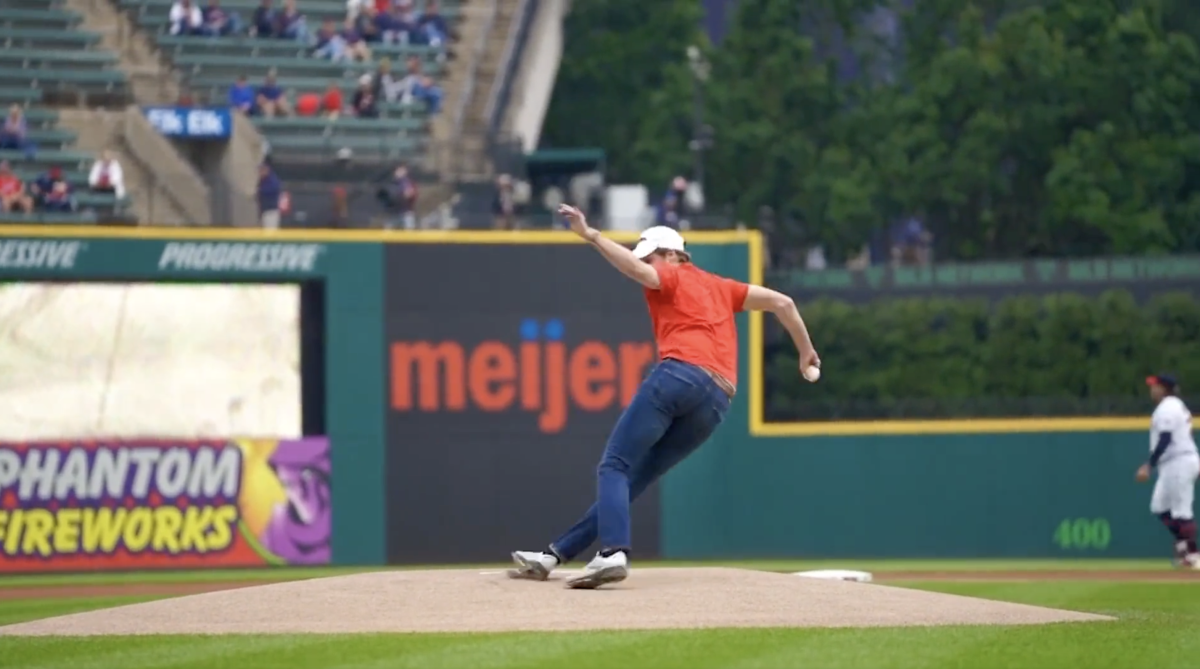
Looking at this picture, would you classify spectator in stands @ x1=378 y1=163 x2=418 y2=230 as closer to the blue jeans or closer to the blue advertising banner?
the blue advertising banner

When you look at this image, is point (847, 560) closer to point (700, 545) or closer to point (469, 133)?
point (700, 545)

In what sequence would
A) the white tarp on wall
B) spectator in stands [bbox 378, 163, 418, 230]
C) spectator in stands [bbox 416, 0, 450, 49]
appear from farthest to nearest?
1. spectator in stands [bbox 416, 0, 450, 49]
2. spectator in stands [bbox 378, 163, 418, 230]
3. the white tarp on wall

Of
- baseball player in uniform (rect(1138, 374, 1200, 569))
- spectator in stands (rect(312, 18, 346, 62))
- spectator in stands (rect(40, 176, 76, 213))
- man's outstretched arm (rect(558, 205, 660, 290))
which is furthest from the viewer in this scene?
spectator in stands (rect(312, 18, 346, 62))

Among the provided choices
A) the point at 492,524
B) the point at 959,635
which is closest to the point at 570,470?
the point at 492,524

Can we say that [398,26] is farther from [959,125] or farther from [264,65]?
[959,125]

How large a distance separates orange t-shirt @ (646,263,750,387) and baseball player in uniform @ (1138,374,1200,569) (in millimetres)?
9977

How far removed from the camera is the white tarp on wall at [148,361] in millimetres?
22875

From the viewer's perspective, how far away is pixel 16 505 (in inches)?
903

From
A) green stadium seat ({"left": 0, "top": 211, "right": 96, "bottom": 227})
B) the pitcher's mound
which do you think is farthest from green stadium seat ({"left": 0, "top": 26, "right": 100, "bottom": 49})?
the pitcher's mound

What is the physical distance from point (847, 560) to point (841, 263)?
13.4 m

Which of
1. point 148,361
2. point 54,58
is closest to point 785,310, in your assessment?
point 148,361

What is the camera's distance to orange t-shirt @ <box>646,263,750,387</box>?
11719 millimetres

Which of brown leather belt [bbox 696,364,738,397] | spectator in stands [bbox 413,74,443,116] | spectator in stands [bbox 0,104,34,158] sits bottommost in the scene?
brown leather belt [bbox 696,364,738,397]

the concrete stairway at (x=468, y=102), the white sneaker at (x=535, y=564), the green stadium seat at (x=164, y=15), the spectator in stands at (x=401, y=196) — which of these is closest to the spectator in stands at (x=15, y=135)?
the spectator in stands at (x=401, y=196)
